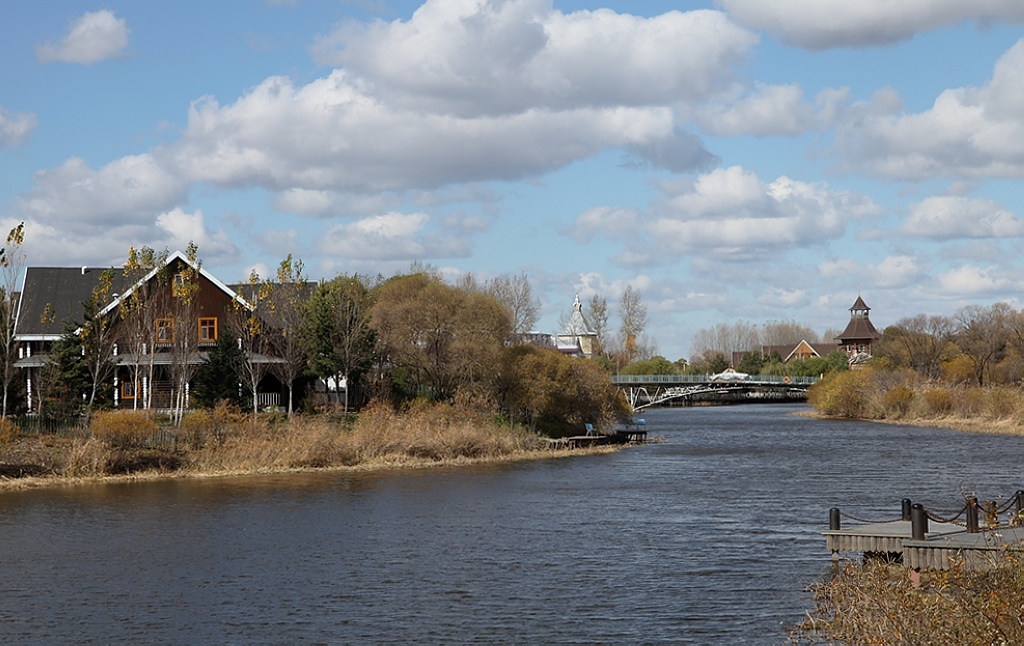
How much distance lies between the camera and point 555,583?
28250 mm

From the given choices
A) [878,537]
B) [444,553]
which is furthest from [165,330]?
[878,537]

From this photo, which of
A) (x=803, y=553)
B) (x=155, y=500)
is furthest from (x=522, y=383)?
(x=803, y=553)

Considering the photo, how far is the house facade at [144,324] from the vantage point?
66.4 meters

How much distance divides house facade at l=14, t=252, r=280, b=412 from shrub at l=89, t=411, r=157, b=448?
1022 centimetres

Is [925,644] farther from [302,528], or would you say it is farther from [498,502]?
[498,502]

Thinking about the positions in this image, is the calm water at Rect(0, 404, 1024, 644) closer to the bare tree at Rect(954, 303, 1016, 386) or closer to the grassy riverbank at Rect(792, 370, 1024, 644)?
the grassy riverbank at Rect(792, 370, 1024, 644)

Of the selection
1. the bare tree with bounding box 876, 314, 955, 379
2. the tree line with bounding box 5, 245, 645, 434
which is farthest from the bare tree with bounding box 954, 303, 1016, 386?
the tree line with bounding box 5, 245, 645, 434

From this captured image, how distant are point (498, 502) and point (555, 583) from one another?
15.9m

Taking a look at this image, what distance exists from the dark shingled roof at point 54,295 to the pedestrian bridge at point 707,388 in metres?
82.3

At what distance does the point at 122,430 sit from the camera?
52.5 m

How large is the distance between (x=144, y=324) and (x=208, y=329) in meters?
4.99

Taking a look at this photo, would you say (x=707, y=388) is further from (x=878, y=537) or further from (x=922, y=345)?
(x=878, y=537)

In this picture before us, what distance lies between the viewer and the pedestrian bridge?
156125 mm

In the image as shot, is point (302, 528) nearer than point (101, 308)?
Yes
